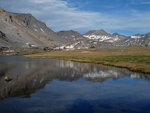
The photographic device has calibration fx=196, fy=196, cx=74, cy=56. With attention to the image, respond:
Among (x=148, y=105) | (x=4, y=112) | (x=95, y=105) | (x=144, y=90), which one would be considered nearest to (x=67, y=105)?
(x=95, y=105)

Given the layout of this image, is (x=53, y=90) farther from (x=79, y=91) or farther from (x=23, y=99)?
(x=23, y=99)

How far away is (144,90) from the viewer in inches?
1310

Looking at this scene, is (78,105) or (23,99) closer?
(78,105)

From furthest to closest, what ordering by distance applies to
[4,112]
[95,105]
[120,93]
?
[120,93]
[95,105]
[4,112]

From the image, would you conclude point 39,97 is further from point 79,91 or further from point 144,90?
point 144,90

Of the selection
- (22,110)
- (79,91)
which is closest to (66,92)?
(79,91)

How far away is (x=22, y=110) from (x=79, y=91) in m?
12.1

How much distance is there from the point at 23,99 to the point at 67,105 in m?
6.65

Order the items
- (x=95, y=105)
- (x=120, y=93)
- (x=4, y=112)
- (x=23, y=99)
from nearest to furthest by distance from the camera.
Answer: (x=4, y=112) → (x=95, y=105) → (x=23, y=99) → (x=120, y=93)

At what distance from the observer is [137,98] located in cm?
2836

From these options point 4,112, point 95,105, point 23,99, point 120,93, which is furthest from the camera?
point 120,93

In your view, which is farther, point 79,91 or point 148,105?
point 79,91

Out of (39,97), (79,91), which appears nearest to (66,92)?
(79,91)

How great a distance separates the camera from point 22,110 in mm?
22688
